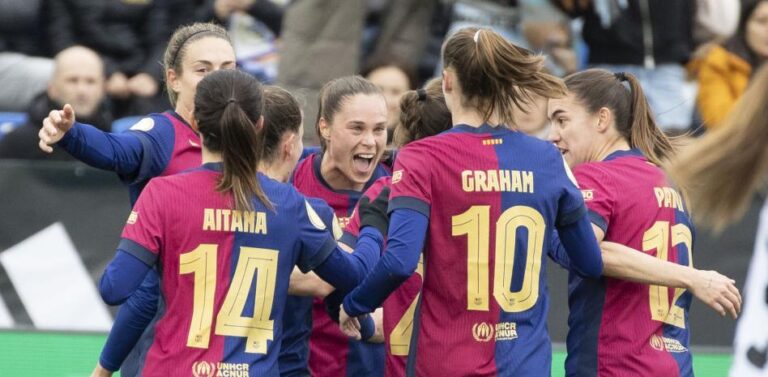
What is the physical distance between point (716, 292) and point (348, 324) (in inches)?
50.3

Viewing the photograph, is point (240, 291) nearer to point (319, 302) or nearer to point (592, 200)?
point (319, 302)

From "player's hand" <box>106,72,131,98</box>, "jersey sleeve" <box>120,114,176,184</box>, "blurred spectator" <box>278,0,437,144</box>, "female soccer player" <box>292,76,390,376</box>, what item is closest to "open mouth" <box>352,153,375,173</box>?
"female soccer player" <box>292,76,390,376</box>

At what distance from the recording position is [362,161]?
18.1 feet

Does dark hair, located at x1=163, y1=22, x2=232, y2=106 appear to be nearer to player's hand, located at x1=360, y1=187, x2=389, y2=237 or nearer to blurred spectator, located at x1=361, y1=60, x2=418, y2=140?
player's hand, located at x1=360, y1=187, x2=389, y2=237

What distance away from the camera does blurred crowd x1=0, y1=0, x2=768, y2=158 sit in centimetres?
899

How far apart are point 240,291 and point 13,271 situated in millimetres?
3963

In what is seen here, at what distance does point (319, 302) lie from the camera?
541cm

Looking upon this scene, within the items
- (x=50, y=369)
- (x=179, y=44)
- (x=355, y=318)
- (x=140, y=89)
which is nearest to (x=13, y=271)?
(x=50, y=369)

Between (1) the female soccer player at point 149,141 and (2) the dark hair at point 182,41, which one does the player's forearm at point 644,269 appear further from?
(2) the dark hair at point 182,41

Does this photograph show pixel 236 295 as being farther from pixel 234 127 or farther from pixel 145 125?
pixel 145 125

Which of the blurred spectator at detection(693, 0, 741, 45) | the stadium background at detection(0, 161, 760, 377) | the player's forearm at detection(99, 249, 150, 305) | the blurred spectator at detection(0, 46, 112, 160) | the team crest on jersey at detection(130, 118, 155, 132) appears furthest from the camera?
the blurred spectator at detection(693, 0, 741, 45)

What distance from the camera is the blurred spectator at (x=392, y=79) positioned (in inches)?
353

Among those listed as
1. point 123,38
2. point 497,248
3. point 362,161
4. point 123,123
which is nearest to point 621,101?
point 497,248

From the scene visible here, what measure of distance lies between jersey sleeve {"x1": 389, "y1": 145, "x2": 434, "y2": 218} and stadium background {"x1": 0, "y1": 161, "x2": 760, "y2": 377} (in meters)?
3.51
